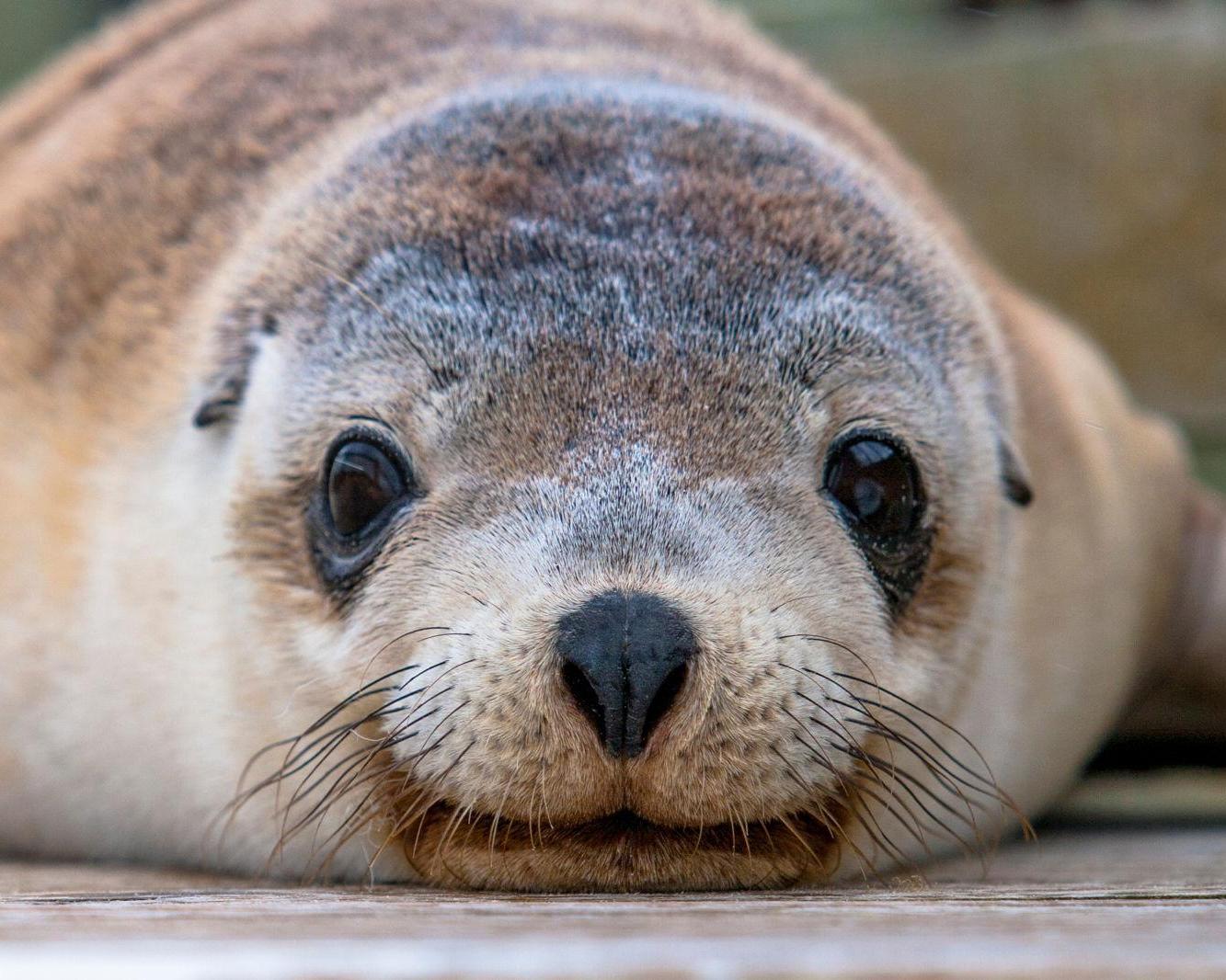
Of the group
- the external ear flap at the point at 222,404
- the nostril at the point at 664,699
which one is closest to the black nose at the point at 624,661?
the nostril at the point at 664,699

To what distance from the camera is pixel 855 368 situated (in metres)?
2.68

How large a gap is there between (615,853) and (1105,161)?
5969 millimetres

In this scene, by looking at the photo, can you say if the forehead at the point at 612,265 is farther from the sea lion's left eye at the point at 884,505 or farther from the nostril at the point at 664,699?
the nostril at the point at 664,699

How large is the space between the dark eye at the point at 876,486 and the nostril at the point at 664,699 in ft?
2.17

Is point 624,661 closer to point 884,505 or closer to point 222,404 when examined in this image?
point 884,505

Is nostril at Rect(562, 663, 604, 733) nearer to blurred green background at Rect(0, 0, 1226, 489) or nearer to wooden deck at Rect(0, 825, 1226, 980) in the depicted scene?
wooden deck at Rect(0, 825, 1226, 980)

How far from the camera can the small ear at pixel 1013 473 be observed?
3.09 meters

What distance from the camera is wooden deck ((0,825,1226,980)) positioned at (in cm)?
121

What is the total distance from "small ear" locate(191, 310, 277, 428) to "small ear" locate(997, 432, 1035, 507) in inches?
54.5

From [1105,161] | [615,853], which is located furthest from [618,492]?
[1105,161]

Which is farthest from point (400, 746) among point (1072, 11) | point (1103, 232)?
point (1072, 11)

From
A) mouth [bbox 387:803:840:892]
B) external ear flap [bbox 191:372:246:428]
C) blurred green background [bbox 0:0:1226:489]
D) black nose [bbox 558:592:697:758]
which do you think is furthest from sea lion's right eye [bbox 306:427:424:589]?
blurred green background [bbox 0:0:1226:489]

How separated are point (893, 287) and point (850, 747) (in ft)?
3.19

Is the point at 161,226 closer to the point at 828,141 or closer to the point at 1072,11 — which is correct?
the point at 828,141
